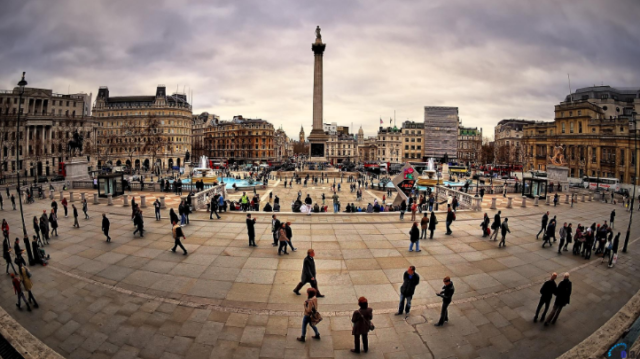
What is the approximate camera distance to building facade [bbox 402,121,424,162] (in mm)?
113938

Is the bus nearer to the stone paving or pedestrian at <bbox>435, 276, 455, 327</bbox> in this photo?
the stone paving

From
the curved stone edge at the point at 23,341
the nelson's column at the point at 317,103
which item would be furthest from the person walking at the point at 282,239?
the nelson's column at the point at 317,103

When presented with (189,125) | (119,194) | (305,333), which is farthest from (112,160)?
(305,333)

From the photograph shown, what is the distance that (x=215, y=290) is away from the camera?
9.77 m

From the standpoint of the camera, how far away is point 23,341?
7.52 meters

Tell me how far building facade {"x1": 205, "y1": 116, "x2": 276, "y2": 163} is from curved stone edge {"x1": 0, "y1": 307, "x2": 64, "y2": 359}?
322 ft

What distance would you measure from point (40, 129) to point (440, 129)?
105 metres

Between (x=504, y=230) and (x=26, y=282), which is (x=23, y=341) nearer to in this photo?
(x=26, y=282)

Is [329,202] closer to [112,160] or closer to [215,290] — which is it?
[215,290]

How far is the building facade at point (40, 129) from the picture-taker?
59.4 m

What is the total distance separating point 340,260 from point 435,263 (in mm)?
3784

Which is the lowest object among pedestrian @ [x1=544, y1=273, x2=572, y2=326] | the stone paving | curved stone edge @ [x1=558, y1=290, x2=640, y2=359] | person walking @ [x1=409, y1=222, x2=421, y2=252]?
curved stone edge @ [x1=558, y1=290, x2=640, y2=359]

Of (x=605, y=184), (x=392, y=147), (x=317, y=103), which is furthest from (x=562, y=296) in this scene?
(x=392, y=147)

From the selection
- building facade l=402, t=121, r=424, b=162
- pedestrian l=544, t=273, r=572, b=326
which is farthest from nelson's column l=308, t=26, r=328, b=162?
pedestrian l=544, t=273, r=572, b=326
